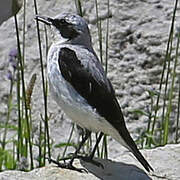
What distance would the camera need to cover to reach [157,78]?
185 inches

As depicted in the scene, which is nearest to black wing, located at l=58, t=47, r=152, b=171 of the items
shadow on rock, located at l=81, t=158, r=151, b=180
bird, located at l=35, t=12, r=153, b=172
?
bird, located at l=35, t=12, r=153, b=172

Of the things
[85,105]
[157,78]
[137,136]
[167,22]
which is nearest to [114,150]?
[137,136]

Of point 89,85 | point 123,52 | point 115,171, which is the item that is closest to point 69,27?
point 89,85

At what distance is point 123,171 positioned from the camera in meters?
3.25

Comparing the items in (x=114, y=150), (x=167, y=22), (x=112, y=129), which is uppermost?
(x=167, y=22)

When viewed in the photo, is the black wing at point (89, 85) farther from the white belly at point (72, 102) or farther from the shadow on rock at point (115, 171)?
the shadow on rock at point (115, 171)

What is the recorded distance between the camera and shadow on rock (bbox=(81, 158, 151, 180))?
320 centimetres

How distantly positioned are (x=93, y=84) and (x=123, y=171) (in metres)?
0.45

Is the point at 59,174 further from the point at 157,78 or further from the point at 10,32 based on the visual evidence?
the point at 10,32

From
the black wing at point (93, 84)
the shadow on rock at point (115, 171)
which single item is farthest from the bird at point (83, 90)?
the shadow on rock at point (115, 171)

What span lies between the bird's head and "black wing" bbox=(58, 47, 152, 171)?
9 centimetres

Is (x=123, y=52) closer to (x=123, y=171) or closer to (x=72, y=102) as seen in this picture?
(x=123, y=171)

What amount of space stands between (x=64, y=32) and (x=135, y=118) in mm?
1533

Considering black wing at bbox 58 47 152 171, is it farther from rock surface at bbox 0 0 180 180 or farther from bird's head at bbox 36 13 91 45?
rock surface at bbox 0 0 180 180
